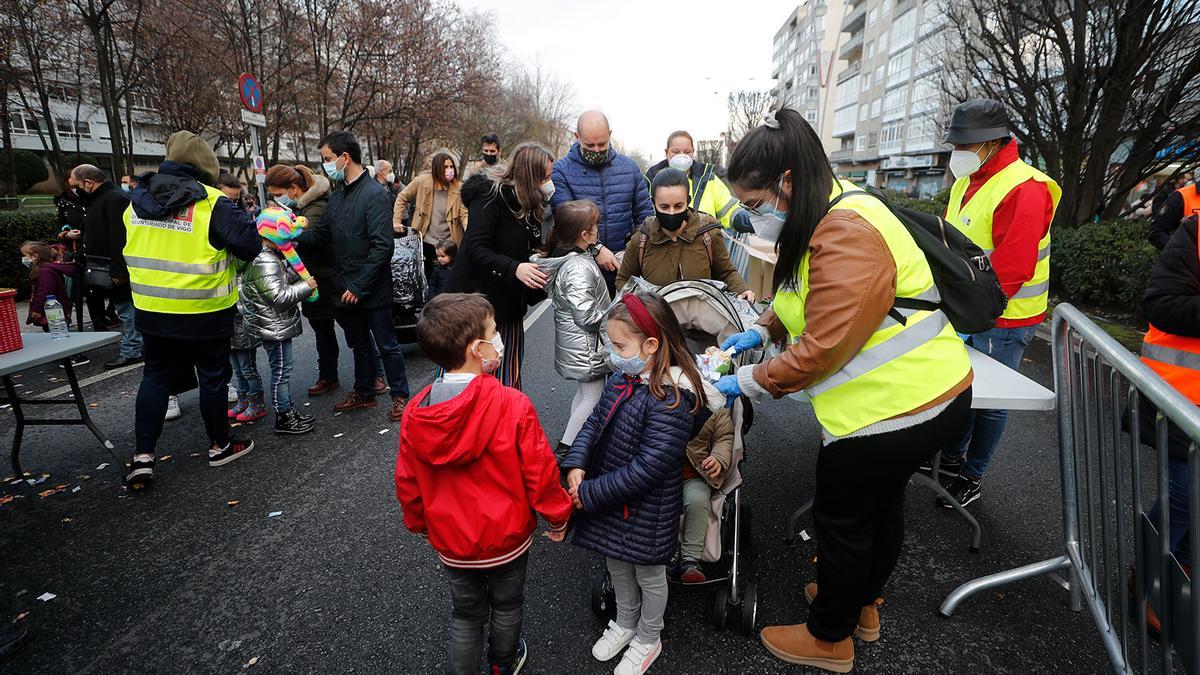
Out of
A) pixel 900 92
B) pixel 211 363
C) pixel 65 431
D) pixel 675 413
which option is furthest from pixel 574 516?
pixel 900 92

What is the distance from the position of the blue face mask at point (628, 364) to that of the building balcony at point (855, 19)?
6442cm

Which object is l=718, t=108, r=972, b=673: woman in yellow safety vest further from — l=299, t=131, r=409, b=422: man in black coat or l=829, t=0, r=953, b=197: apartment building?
l=829, t=0, r=953, b=197: apartment building

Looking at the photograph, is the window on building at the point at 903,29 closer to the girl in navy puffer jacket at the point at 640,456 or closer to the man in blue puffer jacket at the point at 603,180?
the man in blue puffer jacket at the point at 603,180

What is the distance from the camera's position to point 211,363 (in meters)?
3.81

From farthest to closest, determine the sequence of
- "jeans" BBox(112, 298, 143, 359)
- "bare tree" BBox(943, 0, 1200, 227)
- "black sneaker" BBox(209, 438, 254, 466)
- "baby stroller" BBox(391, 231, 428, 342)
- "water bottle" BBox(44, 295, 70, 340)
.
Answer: "bare tree" BBox(943, 0, 1200, 227)
"baby stroller" BBox(391, 231, 428, 342)
"jeans" BBox(112, 298, 143, 359)
"black sneaker" BBox(209, 438, 254, 466)
"water bottle" BBox(44, 295, 70, 340)

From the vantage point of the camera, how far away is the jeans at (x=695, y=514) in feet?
7.91

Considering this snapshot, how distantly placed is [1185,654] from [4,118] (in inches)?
966

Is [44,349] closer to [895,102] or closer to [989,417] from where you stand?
[989,417]

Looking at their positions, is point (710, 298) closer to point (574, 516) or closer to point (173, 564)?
point (574, 516)

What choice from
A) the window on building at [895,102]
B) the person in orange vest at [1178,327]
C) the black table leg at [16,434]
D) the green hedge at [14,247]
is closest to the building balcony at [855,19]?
the window on building at [895,102]

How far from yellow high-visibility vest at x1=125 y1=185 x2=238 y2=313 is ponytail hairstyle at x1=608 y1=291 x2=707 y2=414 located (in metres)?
2.85

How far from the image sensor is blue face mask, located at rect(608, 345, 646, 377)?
2.20m

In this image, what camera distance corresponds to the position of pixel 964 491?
3.57 metres

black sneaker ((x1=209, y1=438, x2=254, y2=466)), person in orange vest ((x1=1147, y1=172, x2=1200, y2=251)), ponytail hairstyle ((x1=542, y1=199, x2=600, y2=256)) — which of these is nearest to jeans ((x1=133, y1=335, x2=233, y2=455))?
black sneaker ((x1=209, y1=438, x2=254, y2=466))
